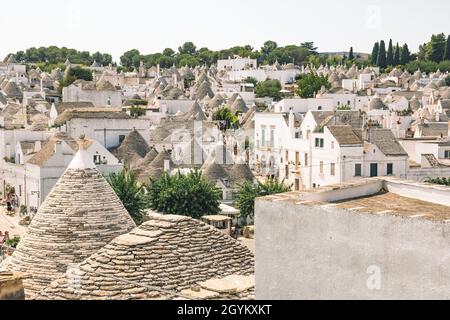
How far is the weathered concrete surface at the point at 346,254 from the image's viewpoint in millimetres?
8109

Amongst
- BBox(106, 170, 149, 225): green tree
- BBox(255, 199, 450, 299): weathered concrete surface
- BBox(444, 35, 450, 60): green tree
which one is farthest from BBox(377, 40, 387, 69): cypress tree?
BBox(255, 199, 450, 299): weathered concrete surface

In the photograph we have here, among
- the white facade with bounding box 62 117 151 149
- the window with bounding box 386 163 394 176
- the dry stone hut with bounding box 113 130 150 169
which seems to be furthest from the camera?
the white facade with bounding box 62 117 151 149

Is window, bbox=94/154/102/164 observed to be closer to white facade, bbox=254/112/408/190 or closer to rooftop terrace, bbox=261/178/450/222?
white facade, bbox=254/112/408/190

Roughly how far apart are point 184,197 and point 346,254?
92.3 feet

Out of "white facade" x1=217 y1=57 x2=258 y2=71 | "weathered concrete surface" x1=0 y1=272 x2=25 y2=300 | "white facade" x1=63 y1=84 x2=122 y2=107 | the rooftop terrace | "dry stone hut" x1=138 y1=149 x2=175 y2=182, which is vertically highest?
"white facade" x1=217 y1=57 x2=258 y2=71

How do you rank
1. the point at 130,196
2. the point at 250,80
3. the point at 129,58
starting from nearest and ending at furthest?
the point at 130,196, the point at 250,80, the point at 129,58

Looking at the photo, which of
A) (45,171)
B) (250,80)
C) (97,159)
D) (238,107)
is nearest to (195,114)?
(238,107)

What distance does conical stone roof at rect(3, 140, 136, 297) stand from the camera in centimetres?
1596

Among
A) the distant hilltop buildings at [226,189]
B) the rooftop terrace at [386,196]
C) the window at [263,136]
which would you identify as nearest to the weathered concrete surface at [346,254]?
the distant hilltop buildings at [226,189]

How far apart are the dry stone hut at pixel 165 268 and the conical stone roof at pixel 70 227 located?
1557mm

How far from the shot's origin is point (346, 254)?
8680mm

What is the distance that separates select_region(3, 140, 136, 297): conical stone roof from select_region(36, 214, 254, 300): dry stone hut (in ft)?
5.11

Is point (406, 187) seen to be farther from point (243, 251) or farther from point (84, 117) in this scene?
point (84, 117)

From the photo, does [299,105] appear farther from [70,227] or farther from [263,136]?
[70,227]
